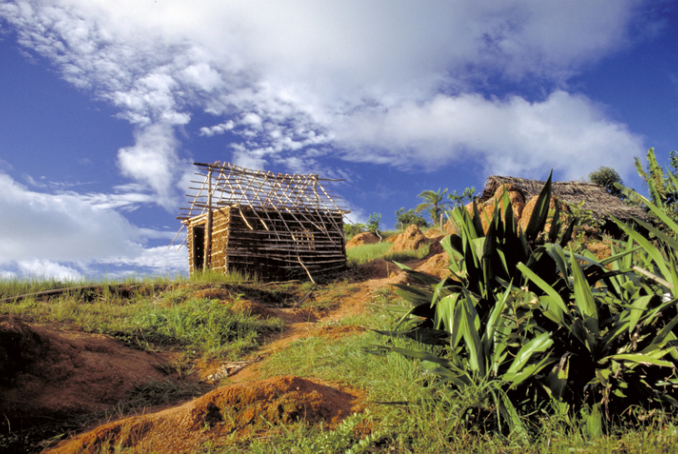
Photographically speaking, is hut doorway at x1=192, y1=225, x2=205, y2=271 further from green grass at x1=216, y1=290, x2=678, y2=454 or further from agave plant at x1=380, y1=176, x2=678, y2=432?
agave plant at x1=380, y1=176, x2=678, y2=432

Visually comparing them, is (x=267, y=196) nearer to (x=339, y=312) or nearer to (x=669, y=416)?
(x=339, y=312)

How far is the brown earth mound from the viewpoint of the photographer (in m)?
3.53

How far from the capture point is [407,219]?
31188 mm

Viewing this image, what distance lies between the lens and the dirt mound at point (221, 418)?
8.15ft

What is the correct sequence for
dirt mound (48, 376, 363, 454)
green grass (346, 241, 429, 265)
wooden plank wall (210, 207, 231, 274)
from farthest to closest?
green grass (346, 241, 429, 265), wooden plank wall (210, 207, 231, 274), dirt mound (48, 376, 363, 454)

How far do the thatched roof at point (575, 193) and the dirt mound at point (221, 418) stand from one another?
13694mm

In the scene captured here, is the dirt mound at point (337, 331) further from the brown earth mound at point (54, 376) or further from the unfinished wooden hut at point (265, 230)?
the unfinished wooden hut at point (265, 230)

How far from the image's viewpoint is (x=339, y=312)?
27.7 feet

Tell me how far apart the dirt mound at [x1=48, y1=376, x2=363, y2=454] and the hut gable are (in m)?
13.6

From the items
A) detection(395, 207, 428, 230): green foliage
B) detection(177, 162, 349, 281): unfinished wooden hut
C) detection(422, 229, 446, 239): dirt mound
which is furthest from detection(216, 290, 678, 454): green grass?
detection(395, 207, 428, 230): green foliage

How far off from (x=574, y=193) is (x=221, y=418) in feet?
56.0

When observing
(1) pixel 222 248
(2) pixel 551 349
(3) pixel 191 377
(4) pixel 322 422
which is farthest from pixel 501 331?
(1) pixel 222 248

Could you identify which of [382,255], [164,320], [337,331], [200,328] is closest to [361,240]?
[382,255]

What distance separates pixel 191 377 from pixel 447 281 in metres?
3.30
